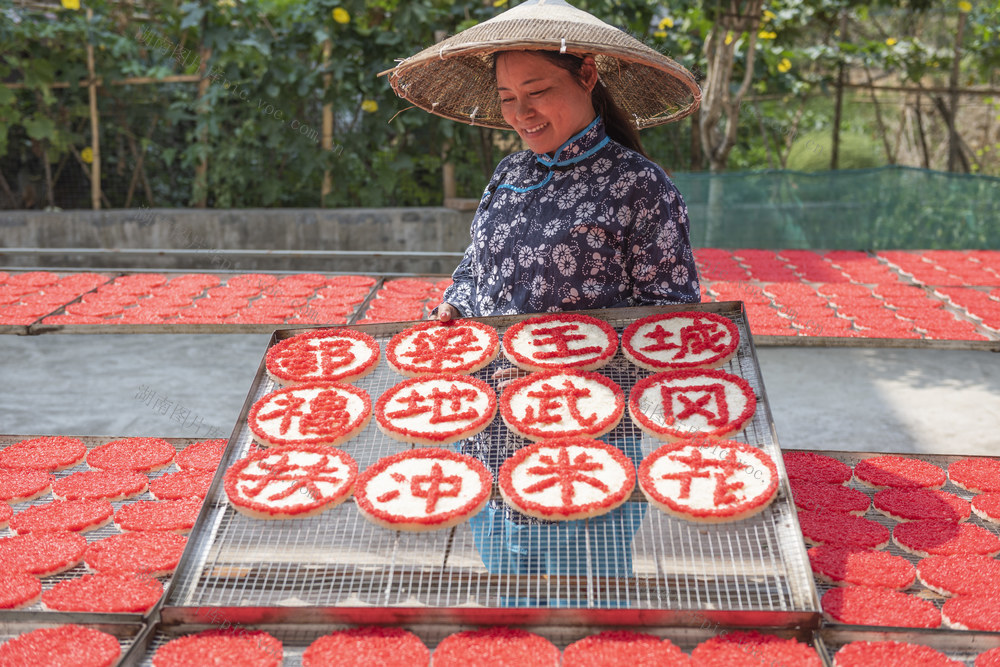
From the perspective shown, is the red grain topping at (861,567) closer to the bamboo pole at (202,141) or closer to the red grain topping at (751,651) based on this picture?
the red grain topping at (751,651)

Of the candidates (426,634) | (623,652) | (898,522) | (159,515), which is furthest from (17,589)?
(898,522)

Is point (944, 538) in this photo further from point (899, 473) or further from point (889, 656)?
point (889, 656)

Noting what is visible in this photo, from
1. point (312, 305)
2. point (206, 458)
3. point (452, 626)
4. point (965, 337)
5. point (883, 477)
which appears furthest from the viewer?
point (312, 305)

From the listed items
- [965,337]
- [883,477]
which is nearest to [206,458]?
[883,477]

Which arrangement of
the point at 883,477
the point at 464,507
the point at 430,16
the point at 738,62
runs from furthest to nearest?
the point at 738,62 → the point at 430,16 → the point at 883,477 → the point at 464,507

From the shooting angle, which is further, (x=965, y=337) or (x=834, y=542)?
(x=965, y=337)

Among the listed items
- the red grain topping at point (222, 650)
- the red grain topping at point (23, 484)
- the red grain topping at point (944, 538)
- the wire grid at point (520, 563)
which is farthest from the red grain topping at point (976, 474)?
the red grain topping at point (23, 484)

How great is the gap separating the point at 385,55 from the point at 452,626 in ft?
23.6

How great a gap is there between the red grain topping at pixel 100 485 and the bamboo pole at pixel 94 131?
632 cm

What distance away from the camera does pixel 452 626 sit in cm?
178

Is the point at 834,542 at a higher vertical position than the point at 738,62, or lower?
lower

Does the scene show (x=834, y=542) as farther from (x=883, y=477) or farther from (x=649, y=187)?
(x=649, y=187)

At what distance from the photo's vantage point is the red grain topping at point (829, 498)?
8.93ft

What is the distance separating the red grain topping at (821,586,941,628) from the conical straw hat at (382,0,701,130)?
1.52m
